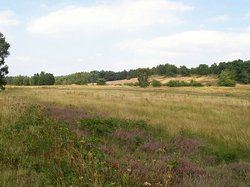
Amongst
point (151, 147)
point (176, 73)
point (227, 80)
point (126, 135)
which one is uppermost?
point (176, 73)

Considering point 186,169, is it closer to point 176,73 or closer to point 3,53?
point 3,53

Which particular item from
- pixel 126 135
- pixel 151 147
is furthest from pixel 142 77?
pixel 151 147

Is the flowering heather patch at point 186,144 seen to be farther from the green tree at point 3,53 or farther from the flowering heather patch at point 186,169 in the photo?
the green tree at point 3,53

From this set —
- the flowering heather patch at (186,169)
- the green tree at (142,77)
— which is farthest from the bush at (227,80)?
the flowering heather patch at (186,169)

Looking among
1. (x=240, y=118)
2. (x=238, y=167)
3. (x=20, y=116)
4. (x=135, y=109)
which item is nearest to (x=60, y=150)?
(x=238, y=167)

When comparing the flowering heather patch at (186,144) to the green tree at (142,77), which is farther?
the green tree at (142,77)

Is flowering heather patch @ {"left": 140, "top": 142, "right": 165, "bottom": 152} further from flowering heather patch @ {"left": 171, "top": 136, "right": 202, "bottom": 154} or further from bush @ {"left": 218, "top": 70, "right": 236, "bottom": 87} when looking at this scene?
bush @ {"left": 218, "top": 70, "right": 236, "bottom": 87}

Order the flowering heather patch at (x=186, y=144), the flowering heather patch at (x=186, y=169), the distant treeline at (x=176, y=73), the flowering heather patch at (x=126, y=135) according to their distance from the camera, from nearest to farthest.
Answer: the flowering heather patch at (x=186, y=169) → the flowering heather patch at (x=186, y=144) → the flowering heather patch at (x=126, y=135) → the distant treeline at (x=176, y=73)

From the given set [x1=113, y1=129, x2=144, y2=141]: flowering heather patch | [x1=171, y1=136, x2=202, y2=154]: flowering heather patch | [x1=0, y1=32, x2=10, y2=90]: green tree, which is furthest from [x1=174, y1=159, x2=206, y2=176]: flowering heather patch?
[x1=0, y1=32, x2=10, y2=90]: green tree

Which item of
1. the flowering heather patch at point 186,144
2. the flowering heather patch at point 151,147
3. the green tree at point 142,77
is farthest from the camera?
the green tree at point 142,77

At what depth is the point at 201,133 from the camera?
1256cm

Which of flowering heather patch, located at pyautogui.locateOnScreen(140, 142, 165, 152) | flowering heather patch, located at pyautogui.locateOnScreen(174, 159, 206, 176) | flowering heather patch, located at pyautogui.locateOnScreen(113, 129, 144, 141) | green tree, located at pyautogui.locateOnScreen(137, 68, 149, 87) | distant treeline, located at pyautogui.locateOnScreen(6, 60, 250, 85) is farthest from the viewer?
distant treeline, located at pyautogui.locateOnScreen(6, 60, 250, 85)

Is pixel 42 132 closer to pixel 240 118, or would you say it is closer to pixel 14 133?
pixel 14 133

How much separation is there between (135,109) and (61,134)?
1100 cm
